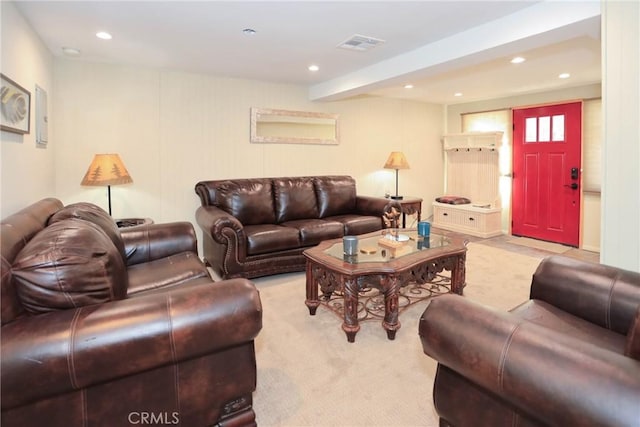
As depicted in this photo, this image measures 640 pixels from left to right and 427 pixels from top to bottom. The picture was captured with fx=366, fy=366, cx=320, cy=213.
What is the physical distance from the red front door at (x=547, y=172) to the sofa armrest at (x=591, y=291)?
3.89 meters

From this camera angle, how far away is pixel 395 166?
221 inches

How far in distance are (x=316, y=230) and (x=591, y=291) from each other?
8.44 ft

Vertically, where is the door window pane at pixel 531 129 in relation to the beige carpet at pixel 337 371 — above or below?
above

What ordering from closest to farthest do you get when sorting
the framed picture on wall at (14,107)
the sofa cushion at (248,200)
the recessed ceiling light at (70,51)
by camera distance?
the framed picture on wall at (14,107) → the recessed ceiling light at (70,51) → the sofa cushion at (248,200)

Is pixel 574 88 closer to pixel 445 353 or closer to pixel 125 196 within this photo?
pixel 445 353

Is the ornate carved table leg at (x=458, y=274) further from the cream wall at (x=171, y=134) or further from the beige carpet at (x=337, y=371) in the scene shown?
the cream wall at (x=171, y=134)

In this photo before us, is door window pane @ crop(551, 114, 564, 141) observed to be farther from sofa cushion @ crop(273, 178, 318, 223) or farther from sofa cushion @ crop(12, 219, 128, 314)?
sofa cushion @ crop(12, 219, 128, 314)

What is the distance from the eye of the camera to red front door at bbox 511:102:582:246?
499cm

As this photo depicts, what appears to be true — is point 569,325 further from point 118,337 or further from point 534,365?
point 118,337

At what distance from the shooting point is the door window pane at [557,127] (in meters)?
5.09

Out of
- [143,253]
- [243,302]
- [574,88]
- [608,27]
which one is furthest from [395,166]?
[243,302]

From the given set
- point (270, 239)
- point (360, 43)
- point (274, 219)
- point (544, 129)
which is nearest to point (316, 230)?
point (270, 239)

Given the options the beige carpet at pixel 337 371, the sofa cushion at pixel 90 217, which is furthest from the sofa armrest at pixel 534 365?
the sofa cushion at pixel 90 217

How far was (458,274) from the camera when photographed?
118 inches
